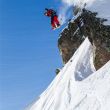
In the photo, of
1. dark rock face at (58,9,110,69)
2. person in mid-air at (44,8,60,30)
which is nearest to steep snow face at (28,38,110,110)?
dark rock face at (58,9,110,69)

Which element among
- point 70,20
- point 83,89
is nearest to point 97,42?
point 83,89

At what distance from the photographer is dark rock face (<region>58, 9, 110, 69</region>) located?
30.4m

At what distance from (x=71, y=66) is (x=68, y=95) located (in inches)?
190

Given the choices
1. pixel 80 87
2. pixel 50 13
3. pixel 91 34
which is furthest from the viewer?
pixel 50 13

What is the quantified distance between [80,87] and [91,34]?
14.2ft

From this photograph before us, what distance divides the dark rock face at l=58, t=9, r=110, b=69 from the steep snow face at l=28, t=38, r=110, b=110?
106 cm

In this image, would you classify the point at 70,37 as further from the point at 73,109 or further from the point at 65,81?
the point at 73,109

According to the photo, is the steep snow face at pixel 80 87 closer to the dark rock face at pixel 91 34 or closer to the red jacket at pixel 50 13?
the dark rock face at pixel 91 34

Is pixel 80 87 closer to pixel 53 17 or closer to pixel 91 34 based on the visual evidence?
pixel 91 34

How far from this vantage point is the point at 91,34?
32094 mm

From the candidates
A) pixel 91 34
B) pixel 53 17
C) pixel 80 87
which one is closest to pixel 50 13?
pixel 53 17

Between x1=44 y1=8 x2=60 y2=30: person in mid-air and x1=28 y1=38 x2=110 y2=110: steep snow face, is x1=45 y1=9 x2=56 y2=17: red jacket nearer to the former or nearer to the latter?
x1=44 y1=8 x2=60 y2=30: person in mid-air

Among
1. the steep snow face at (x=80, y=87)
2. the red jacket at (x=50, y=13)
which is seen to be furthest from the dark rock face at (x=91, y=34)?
the red jacket at (x=50, y=13)

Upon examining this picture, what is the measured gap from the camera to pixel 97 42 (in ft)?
102
